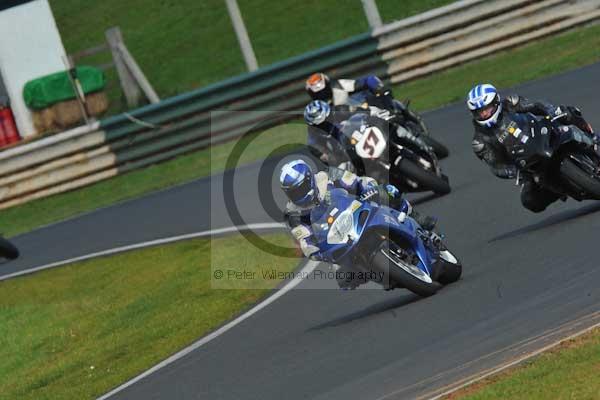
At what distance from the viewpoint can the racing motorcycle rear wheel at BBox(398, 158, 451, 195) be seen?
51.3 ft

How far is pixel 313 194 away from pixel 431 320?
1.50 meters

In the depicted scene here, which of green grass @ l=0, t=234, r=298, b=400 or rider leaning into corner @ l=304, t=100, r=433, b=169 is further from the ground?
rider leaning into corner @ l=304, t=100, r=433, b=169

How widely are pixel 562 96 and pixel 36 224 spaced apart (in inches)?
333

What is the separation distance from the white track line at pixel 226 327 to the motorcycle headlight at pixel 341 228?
193 centimetres

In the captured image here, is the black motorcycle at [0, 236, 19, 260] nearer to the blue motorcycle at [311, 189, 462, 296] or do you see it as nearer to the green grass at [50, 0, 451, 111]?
the blue motorcycle at [311, 189, 462, 296]

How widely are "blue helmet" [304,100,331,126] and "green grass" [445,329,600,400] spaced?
7.80m

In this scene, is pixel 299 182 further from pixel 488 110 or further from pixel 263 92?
pixel 263 92

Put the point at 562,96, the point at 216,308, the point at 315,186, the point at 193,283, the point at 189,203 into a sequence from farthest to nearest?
the point at 189,203 → the point at 562,96 → the point at 193,283 → the point at 216,308 → the point at 315,186

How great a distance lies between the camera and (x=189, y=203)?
20.4 m

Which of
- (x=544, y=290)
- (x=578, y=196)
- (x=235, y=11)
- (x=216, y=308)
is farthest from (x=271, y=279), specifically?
(x=235, y=11)

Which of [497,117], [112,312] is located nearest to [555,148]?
[497,117]

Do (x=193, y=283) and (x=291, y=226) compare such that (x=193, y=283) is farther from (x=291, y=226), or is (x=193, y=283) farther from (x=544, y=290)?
(x=544, y=290)

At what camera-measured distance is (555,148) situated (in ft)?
41.1

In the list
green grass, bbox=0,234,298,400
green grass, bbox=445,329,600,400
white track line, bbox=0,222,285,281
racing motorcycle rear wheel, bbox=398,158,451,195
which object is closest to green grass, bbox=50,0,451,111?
white track line, bbox=0,222,285,281
